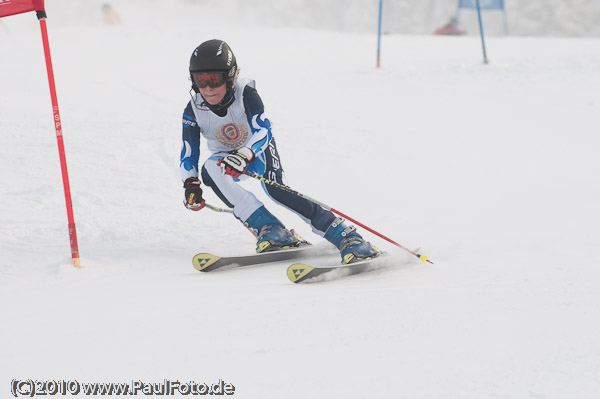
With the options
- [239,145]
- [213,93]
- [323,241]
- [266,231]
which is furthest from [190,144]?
[323,241]

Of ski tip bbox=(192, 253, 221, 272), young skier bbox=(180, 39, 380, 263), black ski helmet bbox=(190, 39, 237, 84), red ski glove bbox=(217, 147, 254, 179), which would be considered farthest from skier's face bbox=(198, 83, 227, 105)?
ski tip bbox=(192, 253, 221, 272)

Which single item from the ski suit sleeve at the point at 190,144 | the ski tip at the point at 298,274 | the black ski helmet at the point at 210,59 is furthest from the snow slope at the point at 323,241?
the black ski helmet at the point at 210,59

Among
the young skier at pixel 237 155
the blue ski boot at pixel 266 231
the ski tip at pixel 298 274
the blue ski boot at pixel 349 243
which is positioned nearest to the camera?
the ski tip at pixel 298 274

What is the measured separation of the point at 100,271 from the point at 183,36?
1345 centimetres

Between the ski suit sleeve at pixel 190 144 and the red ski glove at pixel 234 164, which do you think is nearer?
the red ski glove at pixel 234 164

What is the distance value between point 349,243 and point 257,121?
959mm

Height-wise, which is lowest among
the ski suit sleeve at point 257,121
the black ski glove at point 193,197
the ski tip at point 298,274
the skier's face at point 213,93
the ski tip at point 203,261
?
the ski tip at point 203,261

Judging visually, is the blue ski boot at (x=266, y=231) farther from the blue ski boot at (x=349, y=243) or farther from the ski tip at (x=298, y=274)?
the ski tip at (x=298, y=274)

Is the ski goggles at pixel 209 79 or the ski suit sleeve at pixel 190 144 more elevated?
the ski goggles at pixel 209 79

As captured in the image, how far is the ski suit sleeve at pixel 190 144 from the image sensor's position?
13.2 feet

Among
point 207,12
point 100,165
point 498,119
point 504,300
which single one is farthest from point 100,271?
point 207,12

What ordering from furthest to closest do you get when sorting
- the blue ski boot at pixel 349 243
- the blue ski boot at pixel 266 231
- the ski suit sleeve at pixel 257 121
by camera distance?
the blue ski boot at pixel 266 231 < the ski suit sleeve at pixel 257 121 < the blue ski boot at pixel 349 243

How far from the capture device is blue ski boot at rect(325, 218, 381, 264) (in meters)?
3.53

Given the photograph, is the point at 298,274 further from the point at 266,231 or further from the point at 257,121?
the point at 257,121
